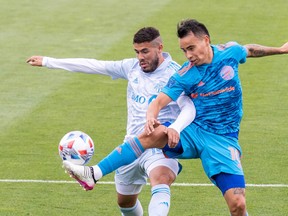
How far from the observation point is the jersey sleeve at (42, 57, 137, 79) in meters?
10.8

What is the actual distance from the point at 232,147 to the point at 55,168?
143 inches

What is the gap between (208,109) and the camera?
32.7 feet

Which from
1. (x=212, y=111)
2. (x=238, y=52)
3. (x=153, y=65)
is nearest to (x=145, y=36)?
(x=153, y=65)

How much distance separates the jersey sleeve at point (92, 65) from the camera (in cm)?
1077

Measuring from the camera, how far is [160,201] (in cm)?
982

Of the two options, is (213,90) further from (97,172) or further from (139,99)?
(97,172)

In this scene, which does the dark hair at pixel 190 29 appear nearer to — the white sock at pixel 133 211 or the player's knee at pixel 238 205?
the player's knee at pixel 238 205

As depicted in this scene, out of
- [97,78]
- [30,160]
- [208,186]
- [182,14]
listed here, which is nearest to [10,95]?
[97,78]

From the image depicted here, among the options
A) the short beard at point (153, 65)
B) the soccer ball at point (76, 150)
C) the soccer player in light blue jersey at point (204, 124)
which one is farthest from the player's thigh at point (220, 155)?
the soccer ball at point (76, 150)

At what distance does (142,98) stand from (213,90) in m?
0.95

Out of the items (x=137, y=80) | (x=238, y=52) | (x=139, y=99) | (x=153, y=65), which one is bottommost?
(x=139, y=99)

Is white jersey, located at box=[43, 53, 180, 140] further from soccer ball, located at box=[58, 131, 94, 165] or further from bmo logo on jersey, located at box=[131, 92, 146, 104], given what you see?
soccer ball, located at box=[58, 131, 94, 165]

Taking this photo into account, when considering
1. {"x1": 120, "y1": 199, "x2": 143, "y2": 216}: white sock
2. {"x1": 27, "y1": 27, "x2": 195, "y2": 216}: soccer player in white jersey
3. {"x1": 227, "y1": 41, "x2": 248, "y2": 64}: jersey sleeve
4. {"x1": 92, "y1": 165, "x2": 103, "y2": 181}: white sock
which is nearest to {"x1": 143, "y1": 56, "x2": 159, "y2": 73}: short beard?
{"x1": 27, "y1": 27, "x2": 195, "y2": 216}: soccer player in white jersey

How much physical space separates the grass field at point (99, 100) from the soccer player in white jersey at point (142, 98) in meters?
0.84
